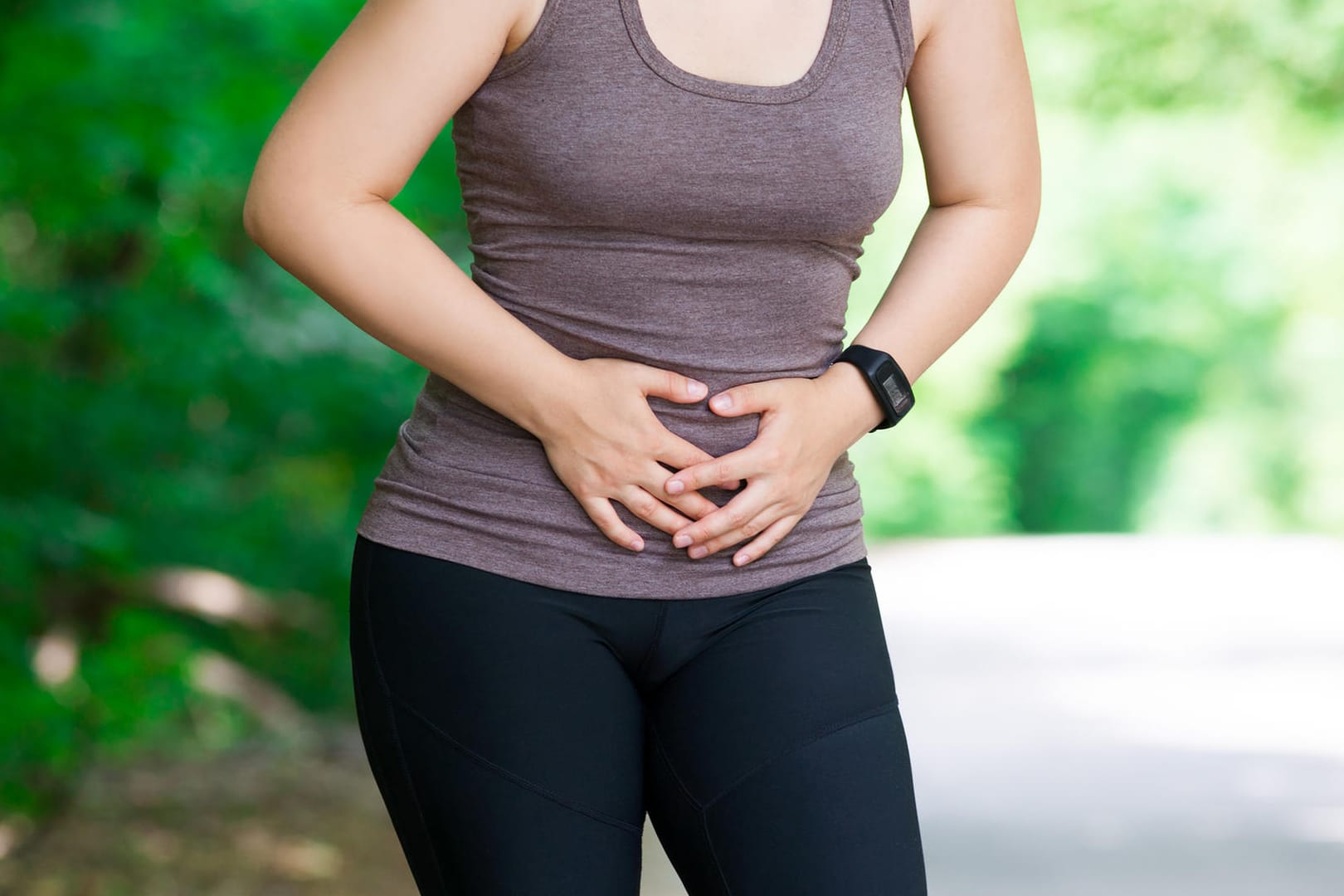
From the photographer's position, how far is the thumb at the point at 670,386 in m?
1.31

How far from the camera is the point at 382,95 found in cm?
127

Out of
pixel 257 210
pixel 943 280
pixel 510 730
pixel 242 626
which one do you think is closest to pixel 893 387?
pixel 943 280

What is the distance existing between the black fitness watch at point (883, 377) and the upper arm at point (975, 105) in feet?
0.66

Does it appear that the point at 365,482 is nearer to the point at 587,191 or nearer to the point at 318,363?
the point at 318,363

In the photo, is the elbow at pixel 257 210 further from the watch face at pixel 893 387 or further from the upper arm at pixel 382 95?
the watch face at pixel 893 387

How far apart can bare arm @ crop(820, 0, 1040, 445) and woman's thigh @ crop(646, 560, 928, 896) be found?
20cm

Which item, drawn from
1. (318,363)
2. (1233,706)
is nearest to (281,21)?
(318,363)

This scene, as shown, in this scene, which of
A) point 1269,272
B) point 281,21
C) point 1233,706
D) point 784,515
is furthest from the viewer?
point 1269,272

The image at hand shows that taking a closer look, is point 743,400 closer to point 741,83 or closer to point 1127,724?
point 741,83

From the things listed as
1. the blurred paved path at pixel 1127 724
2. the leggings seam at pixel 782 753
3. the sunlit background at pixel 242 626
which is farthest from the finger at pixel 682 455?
the blurred paved path at pixel 1127 724

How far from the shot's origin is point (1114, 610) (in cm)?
962

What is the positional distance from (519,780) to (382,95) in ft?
1.83

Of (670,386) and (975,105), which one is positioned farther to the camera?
(975,105)

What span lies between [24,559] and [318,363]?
2.86ft
